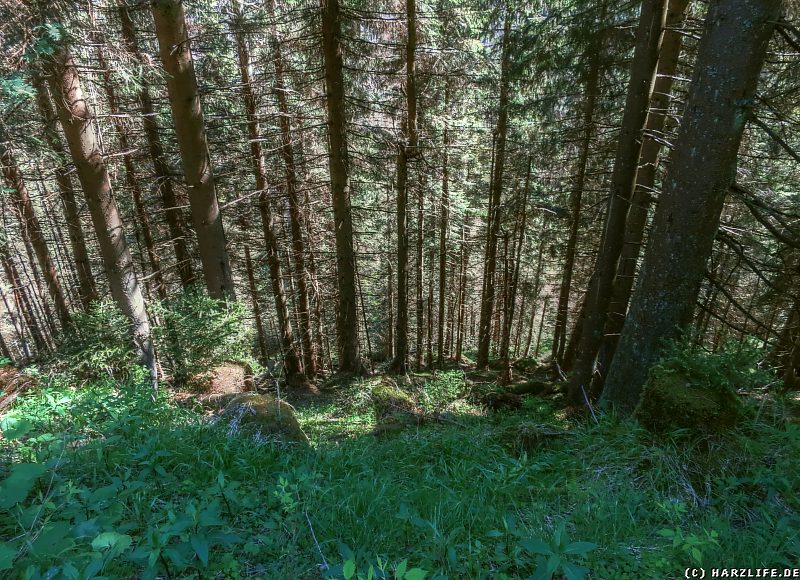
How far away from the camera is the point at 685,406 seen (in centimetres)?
342

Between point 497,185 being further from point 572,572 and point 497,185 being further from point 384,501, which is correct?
point 572,572

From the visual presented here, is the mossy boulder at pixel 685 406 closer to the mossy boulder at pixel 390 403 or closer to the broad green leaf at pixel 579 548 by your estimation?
the broad green leaf at pixel 579 548

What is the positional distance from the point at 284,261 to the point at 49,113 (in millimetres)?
7716

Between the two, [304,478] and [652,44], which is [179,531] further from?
[652,44]

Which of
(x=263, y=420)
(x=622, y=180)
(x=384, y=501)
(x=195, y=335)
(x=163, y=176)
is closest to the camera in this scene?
(x=384, y=501)

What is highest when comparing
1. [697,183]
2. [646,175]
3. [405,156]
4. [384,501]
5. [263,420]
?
[697,183]

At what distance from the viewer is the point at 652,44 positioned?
556 cm

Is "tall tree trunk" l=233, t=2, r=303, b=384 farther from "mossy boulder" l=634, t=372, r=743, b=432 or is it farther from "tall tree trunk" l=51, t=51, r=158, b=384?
"mossy boulder" l=634, t=372, r=743, b=432

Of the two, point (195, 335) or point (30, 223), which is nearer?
point (195, 335)

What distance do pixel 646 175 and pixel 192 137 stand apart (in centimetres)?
841

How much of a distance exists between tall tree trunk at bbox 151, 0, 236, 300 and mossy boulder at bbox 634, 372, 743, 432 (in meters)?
7.69

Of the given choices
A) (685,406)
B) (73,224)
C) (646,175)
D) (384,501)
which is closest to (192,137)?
(73,224)

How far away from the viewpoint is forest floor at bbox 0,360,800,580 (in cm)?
195

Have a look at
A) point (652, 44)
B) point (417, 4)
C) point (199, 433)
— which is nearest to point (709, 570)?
point (199, 433)
